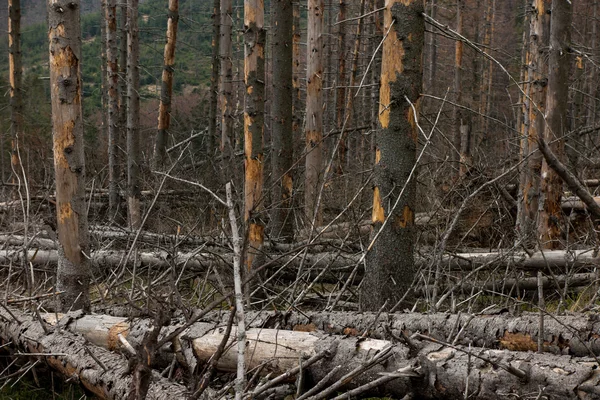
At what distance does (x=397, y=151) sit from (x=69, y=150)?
2517 mm

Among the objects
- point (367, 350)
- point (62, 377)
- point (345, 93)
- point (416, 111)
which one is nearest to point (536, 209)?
point (416, 111)

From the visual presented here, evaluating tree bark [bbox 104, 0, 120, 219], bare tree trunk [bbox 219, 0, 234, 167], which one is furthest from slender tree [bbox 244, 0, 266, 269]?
tree bark [bbox 104, 0, 120, 219]

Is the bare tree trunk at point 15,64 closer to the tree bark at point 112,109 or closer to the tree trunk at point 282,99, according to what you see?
the tree bark at point 112,109

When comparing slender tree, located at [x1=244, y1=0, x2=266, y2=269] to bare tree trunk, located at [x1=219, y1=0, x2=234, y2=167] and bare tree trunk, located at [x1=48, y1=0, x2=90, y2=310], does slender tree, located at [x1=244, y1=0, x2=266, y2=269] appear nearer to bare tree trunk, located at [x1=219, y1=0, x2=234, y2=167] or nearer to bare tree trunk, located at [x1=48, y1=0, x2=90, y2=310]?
bare tree trunk, located at [x1=48, y1=0, x2=90, y2=310]

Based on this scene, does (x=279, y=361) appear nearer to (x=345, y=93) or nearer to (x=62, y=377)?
(x=62, y=377)

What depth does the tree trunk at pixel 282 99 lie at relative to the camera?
7.59 meters

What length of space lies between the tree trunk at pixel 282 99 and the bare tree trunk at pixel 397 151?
2964 millimetres

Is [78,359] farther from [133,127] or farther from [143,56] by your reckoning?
[143,56]

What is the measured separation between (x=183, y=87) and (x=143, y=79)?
5.08 m

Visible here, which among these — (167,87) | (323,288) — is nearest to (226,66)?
(167,87)

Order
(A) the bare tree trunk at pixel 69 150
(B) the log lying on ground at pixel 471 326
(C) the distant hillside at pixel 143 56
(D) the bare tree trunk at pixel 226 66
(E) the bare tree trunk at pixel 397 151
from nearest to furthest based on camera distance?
(B) the log lying on ground at pixel 471 326 < (E) the bare tree trunk at pixel 397 151 < (A) the bare tree trunk at pixel 69 150 < (D) the bare tree trunk at pixel 226 66 < (C) the distant hillside at pixel 143 56

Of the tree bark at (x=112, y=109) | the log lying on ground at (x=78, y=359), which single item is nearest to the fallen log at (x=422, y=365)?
the log lying on ground at (x=78, y=359)

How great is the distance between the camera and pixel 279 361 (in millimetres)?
3352

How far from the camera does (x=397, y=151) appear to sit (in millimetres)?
4418
